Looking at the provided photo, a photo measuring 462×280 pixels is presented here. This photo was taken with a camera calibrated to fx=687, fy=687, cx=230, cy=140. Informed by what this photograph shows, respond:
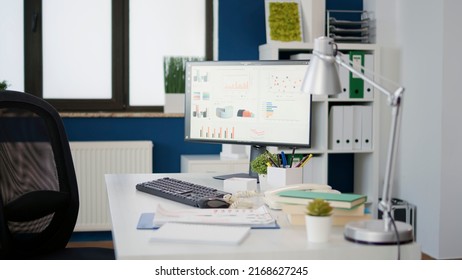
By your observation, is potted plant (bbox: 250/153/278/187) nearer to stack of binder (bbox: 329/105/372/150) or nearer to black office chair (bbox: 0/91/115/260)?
black office chair (bbox: 0/91/115/260)

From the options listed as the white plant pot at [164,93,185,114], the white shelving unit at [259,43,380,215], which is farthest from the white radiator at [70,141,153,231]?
the white shelving unit at [259,43,380,215]

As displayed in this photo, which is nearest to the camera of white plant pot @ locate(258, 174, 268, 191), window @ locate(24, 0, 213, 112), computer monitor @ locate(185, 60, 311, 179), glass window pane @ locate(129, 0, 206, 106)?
white plant pot @ locate(258, 174, 268, 191)

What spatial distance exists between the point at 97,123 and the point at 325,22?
1.71 m

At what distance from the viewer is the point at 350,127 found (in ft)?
14.7

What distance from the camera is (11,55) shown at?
182 inches

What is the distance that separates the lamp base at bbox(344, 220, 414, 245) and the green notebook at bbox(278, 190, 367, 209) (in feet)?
0.33

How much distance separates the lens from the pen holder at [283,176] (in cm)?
229

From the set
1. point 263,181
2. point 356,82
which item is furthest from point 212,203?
point 356,82

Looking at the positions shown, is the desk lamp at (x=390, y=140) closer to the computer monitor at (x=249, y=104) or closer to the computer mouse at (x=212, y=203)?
the computer mouse at (x=212, y=203)

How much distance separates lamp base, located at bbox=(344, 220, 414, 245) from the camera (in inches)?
60.2

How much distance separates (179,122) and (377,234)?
3324 millimetres

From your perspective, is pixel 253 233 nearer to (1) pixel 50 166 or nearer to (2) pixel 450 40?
(1) pixel 50 166

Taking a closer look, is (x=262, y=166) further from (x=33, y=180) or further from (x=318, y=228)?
(x=318, y=228)
